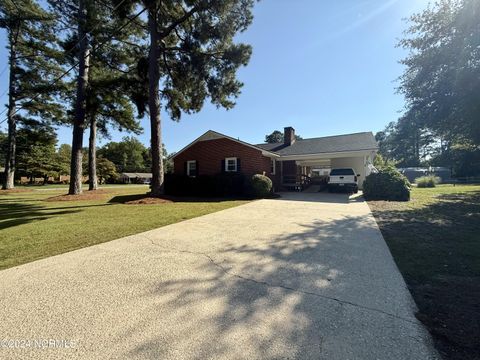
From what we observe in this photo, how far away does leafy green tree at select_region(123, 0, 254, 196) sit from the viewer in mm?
12125

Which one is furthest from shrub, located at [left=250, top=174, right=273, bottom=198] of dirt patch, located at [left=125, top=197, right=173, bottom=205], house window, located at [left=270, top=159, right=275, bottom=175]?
dirt patch, located at [left=125, top=197, right=173, bottom=205]

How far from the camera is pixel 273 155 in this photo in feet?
55.2

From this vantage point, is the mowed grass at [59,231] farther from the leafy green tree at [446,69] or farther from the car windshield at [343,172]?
the car windshield at [343,172]

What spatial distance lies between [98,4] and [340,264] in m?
16.6

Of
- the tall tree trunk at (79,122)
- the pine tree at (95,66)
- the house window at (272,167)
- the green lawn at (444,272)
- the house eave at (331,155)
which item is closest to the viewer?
the green lawn at (444,272)

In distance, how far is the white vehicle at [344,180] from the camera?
15534 millimetres

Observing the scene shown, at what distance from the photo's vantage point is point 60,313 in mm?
2404

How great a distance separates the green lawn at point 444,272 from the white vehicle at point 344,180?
28.9 ft

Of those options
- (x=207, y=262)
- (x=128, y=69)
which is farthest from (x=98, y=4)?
(x=207, y=262)

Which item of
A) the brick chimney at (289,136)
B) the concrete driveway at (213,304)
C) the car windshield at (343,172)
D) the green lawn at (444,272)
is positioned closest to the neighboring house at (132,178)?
the brick chimney at (289,136)

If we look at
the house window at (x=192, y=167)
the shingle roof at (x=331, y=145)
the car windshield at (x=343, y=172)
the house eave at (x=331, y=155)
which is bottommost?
the car windshield at (x=343, y=172)

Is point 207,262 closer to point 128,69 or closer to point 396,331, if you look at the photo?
point 396,331

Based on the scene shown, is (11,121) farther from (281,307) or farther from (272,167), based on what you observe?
(281,307)

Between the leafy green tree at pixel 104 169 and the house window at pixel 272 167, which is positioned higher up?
the leafy green tree at pixel 104 169
